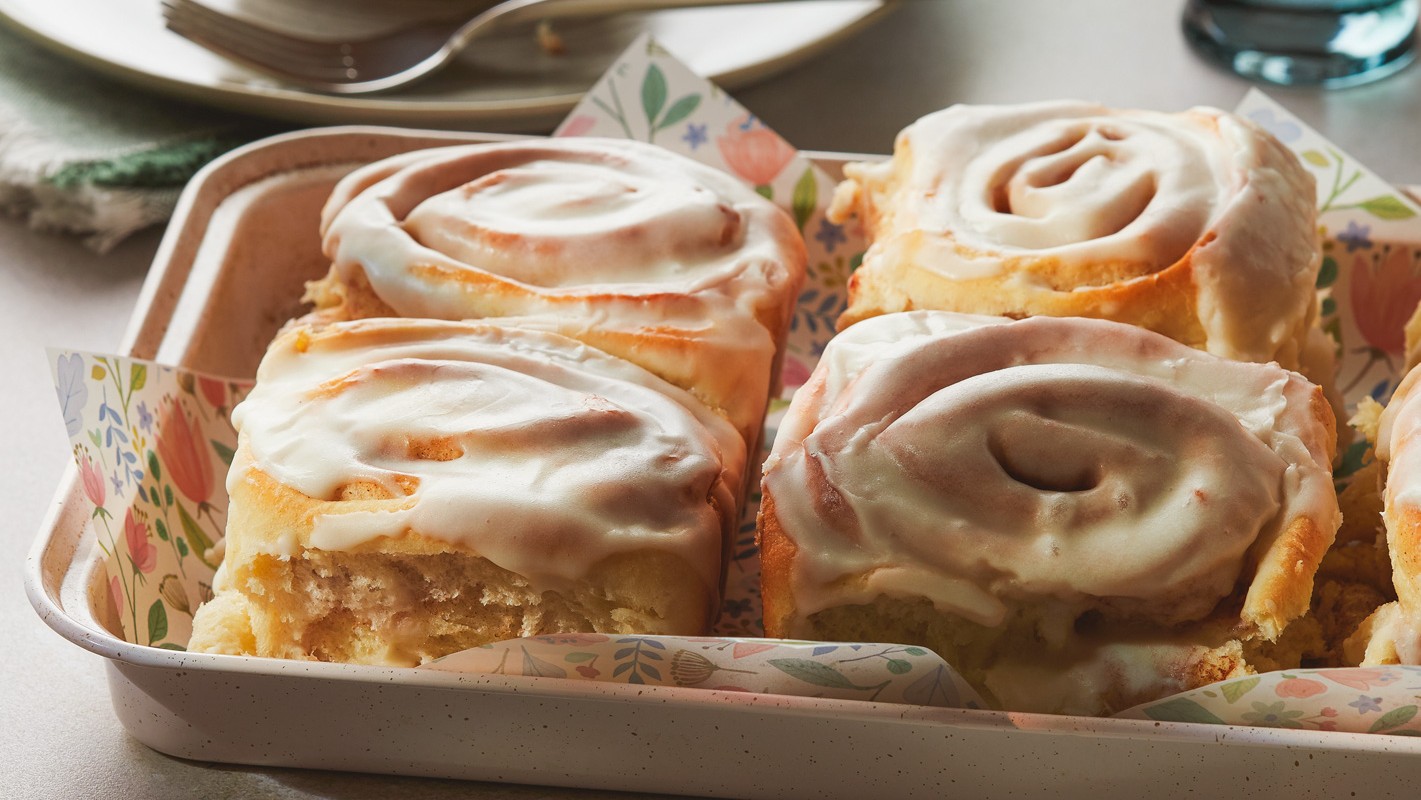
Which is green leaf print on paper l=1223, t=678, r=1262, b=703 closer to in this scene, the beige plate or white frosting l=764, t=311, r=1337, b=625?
white frosting l=764, t=311, r=1337, b=625

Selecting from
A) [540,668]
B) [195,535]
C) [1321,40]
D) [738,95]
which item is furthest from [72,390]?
[1321,40]

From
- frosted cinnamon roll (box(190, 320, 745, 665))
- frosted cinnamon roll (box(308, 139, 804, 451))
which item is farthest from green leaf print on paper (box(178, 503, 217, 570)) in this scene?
frosted cinnamon roll (box(308, 139, 804, 451))

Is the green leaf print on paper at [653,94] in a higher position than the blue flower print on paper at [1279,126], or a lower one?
higher

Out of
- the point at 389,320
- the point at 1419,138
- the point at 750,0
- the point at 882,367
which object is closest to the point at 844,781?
the point at 882,367

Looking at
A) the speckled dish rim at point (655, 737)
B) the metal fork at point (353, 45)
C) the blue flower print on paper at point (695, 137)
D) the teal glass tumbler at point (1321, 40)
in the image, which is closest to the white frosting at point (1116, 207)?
the blue flower print on paper at point (695, 137)

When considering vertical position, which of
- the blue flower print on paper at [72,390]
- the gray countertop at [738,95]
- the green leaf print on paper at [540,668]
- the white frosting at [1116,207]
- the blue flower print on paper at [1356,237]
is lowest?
the gray countertop at [738,95]

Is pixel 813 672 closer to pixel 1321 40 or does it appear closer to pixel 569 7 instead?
pixel 569 7

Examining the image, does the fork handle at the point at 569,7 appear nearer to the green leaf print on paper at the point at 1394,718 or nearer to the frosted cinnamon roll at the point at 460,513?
the frosted cinnamon roll at the point at 460,513
